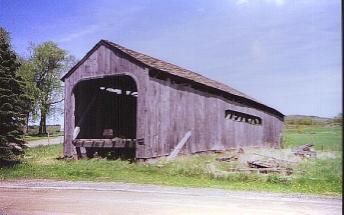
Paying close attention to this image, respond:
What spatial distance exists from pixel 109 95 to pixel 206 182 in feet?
24.4

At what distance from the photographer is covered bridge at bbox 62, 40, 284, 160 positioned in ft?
44.3

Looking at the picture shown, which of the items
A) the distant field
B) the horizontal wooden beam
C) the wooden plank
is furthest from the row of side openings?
the distant field

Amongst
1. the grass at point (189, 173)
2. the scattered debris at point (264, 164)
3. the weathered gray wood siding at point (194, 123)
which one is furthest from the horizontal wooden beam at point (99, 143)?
the scattered debris at point (264, 164)

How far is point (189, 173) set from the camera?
10969mm

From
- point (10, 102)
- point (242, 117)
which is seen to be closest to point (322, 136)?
point (10, 102)

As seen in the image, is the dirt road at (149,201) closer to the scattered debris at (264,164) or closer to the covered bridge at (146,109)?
the scattered debris at (264,164)

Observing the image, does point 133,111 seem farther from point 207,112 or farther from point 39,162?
point 39,162

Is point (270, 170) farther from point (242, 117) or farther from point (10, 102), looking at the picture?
point (242, 117)

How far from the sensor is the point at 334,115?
252 inches

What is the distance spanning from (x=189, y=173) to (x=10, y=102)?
4.68 meters

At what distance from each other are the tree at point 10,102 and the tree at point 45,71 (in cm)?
44

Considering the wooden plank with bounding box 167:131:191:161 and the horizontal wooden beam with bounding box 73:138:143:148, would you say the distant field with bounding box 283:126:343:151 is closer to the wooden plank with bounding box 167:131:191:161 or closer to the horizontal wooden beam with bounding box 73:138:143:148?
the wooden plank with bounding box 167:131:191:161

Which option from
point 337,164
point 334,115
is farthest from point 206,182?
point 334,115

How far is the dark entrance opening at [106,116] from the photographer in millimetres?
14299
